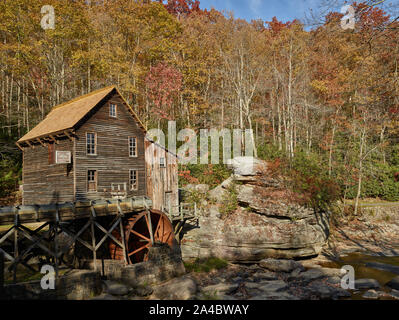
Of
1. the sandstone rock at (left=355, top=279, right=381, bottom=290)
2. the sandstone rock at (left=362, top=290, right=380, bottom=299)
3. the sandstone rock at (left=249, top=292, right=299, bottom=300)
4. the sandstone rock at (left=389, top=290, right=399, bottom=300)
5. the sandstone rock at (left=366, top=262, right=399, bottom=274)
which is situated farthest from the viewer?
the sandstone rock at (left=366, top=262, right=399, bottom=274)

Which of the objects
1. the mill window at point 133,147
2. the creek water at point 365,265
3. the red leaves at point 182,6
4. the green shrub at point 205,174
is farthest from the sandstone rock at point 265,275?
the red leaves at point 182,6

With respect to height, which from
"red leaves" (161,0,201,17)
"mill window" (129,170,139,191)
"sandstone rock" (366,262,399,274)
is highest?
"red leaves" (161,0,201,17)

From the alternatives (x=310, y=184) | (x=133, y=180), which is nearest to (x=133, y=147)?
(x=133, y=180)

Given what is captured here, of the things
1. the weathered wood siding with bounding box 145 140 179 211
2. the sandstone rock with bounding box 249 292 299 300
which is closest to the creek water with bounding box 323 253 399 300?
the sandstone rock with bounding box 249 292 299 300

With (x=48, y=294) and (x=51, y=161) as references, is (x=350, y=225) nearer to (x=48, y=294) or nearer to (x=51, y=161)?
(x=48, y=294)

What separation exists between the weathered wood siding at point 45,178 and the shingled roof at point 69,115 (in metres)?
0.95

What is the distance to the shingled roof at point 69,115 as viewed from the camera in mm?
16594

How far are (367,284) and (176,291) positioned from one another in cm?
908

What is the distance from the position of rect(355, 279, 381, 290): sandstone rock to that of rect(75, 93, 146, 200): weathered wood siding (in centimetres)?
1399

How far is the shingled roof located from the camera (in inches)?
653

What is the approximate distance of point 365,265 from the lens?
15266 mm

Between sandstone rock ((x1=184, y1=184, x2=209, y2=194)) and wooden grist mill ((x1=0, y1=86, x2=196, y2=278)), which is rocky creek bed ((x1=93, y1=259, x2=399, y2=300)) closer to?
wooden grist mill ((x1=0, y1=86, x2=196, y2=278))

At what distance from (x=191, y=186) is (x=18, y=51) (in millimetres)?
18436

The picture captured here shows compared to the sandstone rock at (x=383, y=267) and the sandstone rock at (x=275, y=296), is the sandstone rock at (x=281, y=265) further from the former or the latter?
the sandstone rock at (x=383, y=267)
